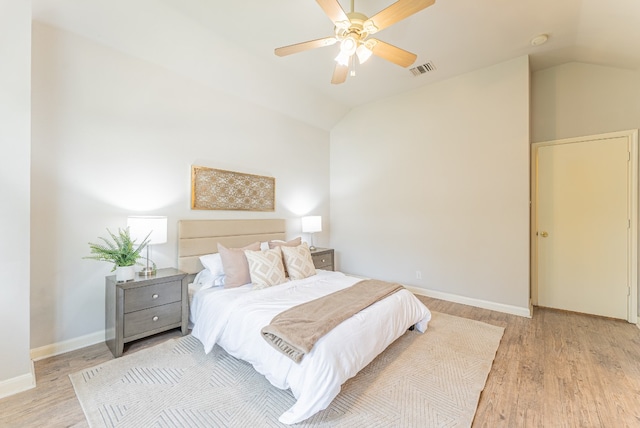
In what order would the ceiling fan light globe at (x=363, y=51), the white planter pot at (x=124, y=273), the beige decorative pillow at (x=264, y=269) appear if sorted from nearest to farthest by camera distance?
the ceiling fan light globe at (x=363, y=51) → the white planter pot at (x=124, y=273) → the beige decorative pillow at (x=264, y=269)

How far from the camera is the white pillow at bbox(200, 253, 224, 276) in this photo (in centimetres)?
310

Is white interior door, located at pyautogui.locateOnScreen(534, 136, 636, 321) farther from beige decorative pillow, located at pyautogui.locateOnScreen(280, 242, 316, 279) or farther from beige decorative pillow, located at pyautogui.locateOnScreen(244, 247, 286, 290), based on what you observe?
beige decorative pillow, located at pyautogui.locateOnScreen(244, 247, 286, 290)

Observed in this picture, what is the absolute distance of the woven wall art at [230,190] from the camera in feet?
11.5

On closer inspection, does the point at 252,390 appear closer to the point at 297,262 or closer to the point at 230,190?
the point at 297,262

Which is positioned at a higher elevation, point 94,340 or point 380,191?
point 380,191

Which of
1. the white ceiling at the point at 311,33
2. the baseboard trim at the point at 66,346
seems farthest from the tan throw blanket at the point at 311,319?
the white ceiling at the point at 311,33

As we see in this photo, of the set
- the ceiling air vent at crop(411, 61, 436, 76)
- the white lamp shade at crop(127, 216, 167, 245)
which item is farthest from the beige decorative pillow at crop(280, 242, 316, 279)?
the ceiling air vent at crop(411, 61, 436, 76)

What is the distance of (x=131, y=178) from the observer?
298cm

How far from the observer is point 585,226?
143 inches

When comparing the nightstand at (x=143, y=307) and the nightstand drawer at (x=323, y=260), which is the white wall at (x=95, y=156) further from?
the nightstand drawer at (x=323, y=260)

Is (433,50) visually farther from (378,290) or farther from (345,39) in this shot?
(378,290)

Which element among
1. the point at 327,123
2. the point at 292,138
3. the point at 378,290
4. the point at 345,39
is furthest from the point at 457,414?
the point at 327,123

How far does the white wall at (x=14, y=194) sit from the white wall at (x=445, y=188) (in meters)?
4.27

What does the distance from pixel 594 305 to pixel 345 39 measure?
14.7ft
